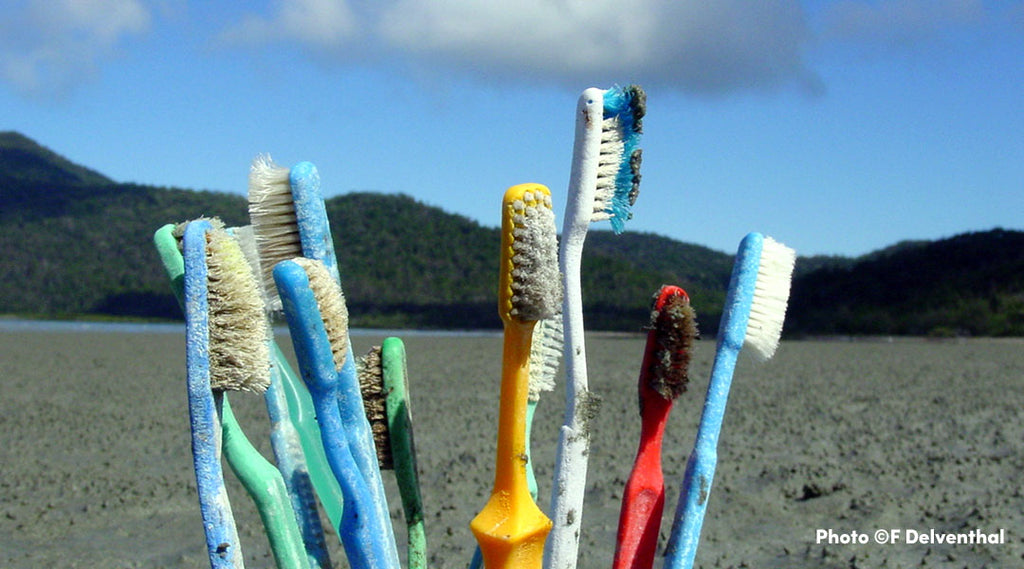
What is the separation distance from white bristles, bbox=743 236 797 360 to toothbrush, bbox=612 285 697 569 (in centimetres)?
13

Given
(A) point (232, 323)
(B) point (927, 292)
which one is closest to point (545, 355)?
(A) point (232, 323)

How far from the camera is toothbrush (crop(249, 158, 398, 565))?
4.65ft

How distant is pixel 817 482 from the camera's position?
406 cm

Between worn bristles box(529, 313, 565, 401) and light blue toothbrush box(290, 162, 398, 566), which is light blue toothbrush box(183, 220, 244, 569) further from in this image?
worn bristles box(529, 313, 565, 401)

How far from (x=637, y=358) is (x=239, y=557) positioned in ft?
32.6

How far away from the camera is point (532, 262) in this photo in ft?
4.17

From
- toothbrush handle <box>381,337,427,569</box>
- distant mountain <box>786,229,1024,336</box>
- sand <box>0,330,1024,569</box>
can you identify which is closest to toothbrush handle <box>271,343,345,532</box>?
toothbrush handle <box>381,337,427,569</box>

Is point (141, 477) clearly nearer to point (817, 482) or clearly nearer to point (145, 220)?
point (817, 482)

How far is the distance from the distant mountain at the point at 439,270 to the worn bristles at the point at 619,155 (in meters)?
14.7

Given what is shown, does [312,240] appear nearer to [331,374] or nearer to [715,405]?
[331,374]

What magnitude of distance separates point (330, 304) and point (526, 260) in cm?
27

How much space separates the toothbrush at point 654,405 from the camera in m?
1.52

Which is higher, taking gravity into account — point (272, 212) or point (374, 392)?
point (272, 212)

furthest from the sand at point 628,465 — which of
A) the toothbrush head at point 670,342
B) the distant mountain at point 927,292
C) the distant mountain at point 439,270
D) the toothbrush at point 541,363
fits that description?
the distant mountain at point 439,270
